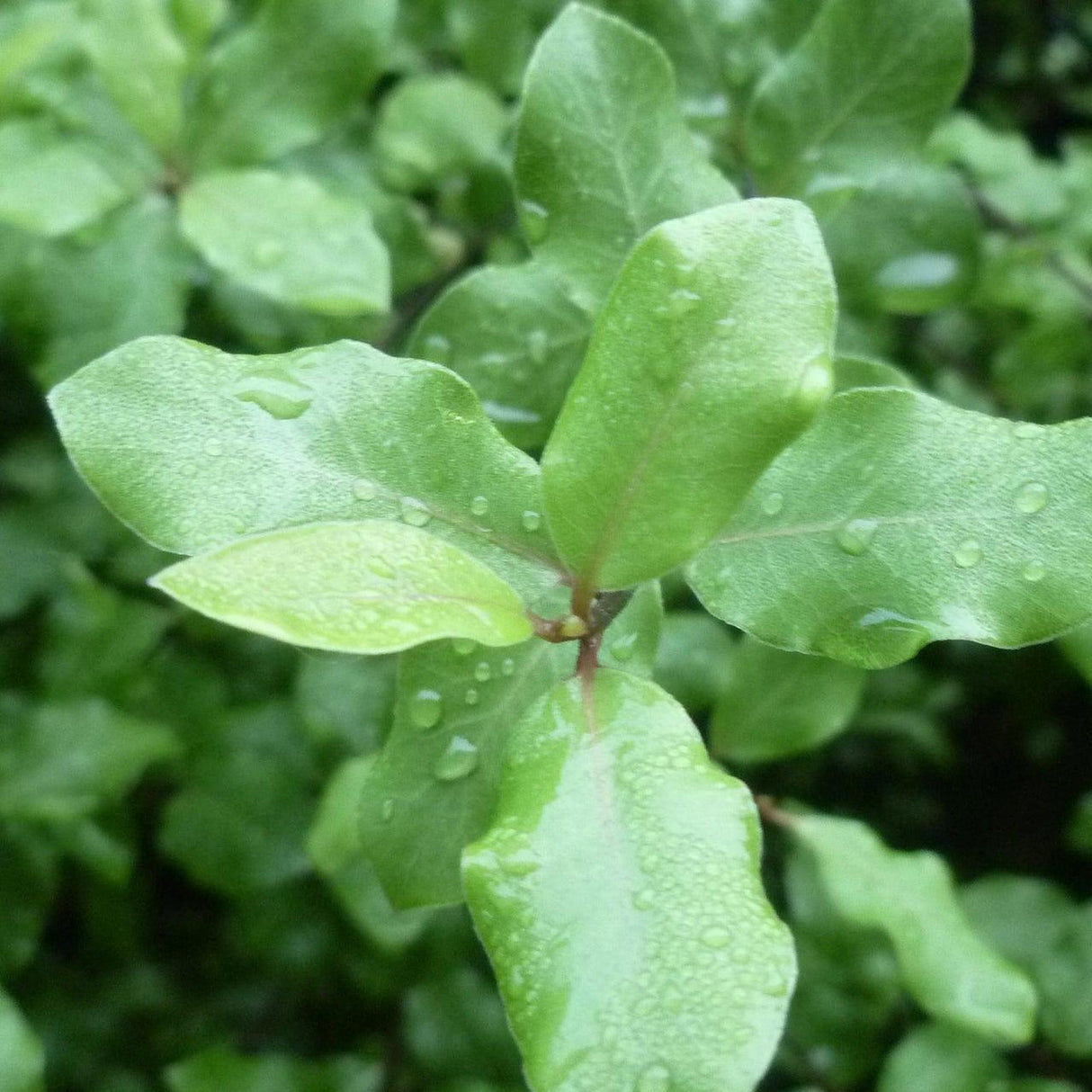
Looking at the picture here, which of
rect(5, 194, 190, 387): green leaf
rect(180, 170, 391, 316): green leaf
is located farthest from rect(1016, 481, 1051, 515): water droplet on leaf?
rect(5, 194, 190, 387): green leaf

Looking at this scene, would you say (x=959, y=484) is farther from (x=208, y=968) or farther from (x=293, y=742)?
(x=208, y=968)

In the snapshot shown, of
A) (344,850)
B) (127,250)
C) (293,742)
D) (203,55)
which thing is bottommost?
(293,742)

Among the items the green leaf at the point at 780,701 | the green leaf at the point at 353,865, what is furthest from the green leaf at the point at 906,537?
the green leaf at the point at 353,865

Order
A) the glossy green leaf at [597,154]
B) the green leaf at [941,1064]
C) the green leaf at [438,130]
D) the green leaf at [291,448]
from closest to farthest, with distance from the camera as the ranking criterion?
1. the green leaf at [291,448]
2. the glossy green leaf at [597,154]
3. the green leaf at [941,1064]
4. the green leaf at [438,130]

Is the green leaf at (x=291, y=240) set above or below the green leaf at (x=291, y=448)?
below

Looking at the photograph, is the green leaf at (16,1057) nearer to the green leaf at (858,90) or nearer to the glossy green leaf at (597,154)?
the glossy green leaf at (597,154)

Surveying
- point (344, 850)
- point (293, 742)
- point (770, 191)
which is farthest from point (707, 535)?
point (293, 742)
